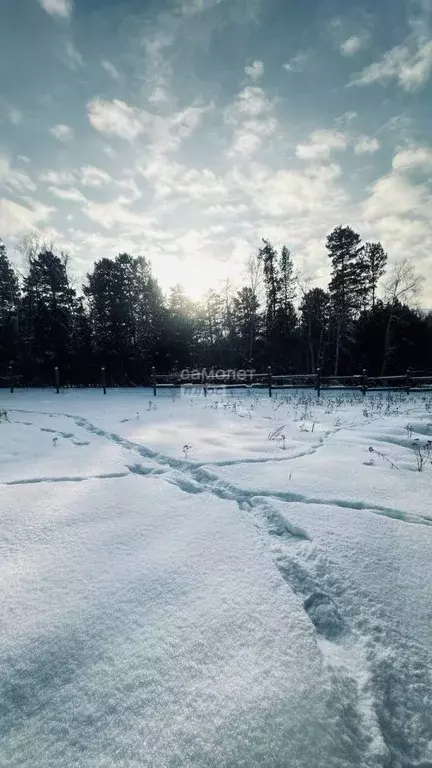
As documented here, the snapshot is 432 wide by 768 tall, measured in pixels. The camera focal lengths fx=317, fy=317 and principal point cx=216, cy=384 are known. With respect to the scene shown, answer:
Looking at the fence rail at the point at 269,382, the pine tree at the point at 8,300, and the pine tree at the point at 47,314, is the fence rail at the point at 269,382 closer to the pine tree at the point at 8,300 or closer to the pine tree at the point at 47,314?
the pine tree at the point at 47,314

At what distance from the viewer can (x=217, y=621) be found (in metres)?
1.66

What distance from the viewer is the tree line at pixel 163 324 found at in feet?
80.9

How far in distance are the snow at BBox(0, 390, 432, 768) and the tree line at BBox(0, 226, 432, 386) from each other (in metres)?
22.4

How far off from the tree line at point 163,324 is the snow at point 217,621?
22.4m

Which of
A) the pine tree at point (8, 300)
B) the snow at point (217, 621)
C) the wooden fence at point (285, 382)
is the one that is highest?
the pine tree at point (8, 300)

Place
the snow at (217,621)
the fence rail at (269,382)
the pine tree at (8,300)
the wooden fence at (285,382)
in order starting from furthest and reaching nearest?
the pine tree at (8,300)
the fence rail at (269,382)
the wooden fence at (285,382)
the snow at (217,621)

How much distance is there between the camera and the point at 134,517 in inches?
112

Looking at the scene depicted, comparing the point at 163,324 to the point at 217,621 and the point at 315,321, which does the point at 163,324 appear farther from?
the point at 217,621

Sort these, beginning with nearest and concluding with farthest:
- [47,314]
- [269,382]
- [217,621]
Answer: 1. [217,621]
2. [269,382]
3. [47,314]

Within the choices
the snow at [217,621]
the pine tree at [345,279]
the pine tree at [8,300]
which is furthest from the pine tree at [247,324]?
the snow at [217,621]

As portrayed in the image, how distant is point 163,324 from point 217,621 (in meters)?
25.4

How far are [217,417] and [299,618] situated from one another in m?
7.15

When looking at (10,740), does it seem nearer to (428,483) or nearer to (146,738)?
(146,738)

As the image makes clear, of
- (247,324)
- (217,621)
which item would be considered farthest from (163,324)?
(217,621)
